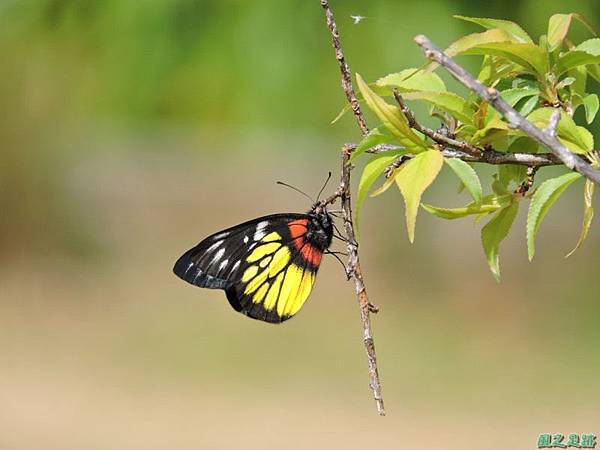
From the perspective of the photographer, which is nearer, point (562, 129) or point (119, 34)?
point (562, 129)

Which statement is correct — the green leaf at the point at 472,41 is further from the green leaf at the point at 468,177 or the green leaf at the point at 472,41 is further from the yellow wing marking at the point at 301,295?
the yellow wing marking at the point at 301,295

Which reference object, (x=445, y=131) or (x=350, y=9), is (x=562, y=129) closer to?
(x=445, y=131)

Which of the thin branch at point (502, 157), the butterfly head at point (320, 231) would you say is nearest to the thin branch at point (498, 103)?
the thin branch at point (502, 157)

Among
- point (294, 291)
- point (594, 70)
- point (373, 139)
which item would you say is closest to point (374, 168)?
point (373, 139)

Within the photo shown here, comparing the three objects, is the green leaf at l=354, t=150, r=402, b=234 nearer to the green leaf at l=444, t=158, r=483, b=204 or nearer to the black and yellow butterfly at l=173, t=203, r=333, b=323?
the green leaf at l=444, t=158, r=483, b=204

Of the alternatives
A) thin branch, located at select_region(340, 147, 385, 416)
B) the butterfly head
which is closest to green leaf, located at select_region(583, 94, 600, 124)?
thin branch, located at select_region(340, 147, 385, 416)

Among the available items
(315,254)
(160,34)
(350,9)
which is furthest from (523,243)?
(315,254)

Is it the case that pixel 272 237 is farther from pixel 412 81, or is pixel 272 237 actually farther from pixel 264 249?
pixel 412 81
